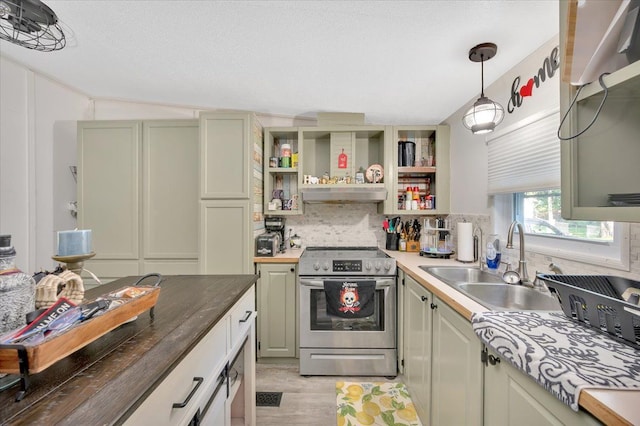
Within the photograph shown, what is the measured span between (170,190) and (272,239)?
111 centimetres

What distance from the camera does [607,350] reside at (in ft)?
2.38

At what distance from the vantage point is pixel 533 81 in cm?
159

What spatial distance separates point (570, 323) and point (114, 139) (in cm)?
345

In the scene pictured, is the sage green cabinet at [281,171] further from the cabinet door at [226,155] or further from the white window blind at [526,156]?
the white window blind at [526,156]

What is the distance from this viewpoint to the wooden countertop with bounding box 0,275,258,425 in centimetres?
49

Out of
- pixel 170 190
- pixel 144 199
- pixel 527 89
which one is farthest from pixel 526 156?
pixel 144 199

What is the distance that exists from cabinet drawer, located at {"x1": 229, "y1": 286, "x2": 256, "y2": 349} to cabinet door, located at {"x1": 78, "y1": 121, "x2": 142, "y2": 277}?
5.65ft

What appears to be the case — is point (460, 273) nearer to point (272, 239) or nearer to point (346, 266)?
point (346, 266)

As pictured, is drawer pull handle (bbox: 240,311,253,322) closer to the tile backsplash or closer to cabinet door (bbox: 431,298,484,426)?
cabinet door (bbox: 431,298,484,426)

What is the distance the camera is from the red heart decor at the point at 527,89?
160 centimetres

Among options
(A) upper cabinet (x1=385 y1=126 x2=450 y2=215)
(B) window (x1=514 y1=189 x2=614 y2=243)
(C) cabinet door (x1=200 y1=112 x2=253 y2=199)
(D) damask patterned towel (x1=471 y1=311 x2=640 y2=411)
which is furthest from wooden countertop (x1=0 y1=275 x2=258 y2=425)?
(A) upper cabinet (x1=385 y1=126 x2=450 y2=215)

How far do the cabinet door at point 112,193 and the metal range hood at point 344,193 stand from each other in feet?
5.46

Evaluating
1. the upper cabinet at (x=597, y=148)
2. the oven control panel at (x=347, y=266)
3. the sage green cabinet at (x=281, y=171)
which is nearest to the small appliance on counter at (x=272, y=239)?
the sage green cabinet at (x=281, y=171)

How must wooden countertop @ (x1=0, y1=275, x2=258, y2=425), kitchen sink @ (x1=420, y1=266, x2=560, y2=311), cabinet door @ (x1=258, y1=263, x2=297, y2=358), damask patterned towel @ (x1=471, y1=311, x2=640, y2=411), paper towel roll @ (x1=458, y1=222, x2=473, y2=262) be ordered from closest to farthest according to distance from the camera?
wooden countertop @ (x1=0, y1=275, x2=258, y2=425)
damask patterned towel @ (x1=471, y1=311, x2=640, y2=411)
kitchen sink @ (x1=420, y1=266, x2=560, y2=311)
paper towel roll @ (x1=458, y1=222, x2=473, y2=262)
cabinet door @ (x1=258, y1=263, x2=297, y2=358)
